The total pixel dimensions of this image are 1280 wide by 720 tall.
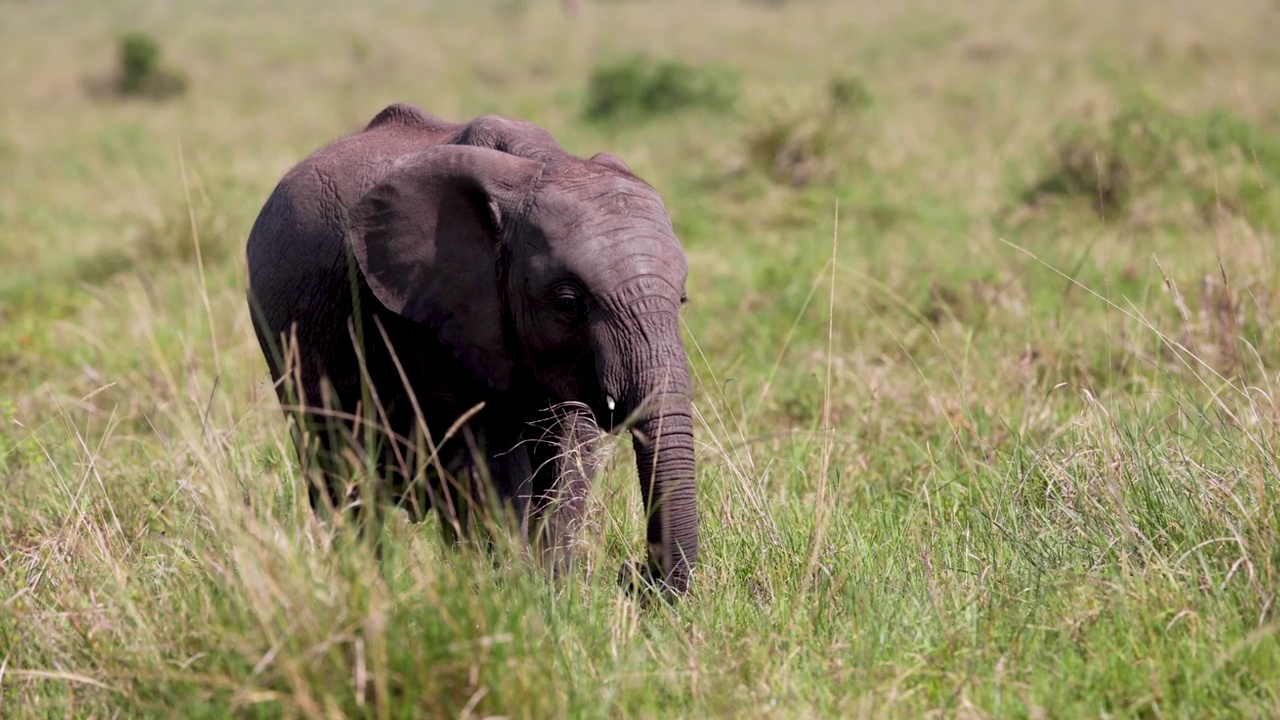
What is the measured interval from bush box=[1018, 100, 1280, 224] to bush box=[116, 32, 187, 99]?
1859 centimetres

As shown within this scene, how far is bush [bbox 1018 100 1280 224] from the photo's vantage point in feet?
31.4

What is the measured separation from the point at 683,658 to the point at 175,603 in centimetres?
130

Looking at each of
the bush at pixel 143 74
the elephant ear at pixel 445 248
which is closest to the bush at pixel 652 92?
the bush at pixel 143 74

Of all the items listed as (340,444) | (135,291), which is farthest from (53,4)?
(340,444)

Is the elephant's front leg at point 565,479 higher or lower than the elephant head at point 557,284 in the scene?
lower

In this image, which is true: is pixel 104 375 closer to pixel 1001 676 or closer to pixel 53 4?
pixel 1001 676

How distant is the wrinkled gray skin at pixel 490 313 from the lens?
3689 mm

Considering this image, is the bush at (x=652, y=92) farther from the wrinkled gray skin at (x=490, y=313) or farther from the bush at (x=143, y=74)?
the wrinkled gray skin at (x=490, y=313)

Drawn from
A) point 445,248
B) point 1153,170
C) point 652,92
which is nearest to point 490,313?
point 445,248

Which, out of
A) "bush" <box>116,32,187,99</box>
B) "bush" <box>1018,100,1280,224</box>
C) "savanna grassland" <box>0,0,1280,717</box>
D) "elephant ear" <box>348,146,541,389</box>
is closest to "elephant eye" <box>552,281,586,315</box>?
"elephant ear" <box>348,146,541,389</box>

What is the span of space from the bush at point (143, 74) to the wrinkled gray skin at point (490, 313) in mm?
21914

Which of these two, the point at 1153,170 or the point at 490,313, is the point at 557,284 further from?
the point at 1153,170

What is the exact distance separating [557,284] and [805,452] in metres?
1.79

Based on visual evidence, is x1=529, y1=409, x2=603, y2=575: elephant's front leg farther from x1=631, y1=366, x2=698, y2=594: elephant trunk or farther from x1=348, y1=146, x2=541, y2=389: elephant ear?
x1=631, y1=366, x2=698, y2=594: elephant trunk
